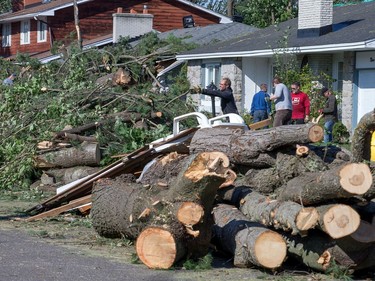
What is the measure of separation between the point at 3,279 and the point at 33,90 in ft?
31.2

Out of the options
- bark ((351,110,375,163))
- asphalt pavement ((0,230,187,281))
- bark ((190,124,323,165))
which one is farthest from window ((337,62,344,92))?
asphalt pavement ((0,230,187,281))

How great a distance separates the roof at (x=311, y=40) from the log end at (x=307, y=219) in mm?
14032

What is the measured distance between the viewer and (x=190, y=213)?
9070 mm

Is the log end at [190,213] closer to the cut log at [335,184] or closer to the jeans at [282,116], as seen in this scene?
the cut log at [335,184]

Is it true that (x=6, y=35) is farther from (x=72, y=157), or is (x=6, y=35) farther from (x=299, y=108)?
(x=72, y=157)

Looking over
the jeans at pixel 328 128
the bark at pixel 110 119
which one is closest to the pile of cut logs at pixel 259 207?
the bark at pixel 110 119

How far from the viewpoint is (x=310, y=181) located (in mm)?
8977

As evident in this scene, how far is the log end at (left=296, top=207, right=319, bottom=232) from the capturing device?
28.2 ft

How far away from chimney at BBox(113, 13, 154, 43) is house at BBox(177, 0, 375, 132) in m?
7.62

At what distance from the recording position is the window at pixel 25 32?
159ft

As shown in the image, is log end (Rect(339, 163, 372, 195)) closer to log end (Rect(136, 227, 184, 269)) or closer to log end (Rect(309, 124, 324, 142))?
log end (Rect(309, 124, 324, 142))

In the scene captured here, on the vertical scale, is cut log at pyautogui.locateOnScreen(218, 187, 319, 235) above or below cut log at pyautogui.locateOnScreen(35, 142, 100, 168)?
above

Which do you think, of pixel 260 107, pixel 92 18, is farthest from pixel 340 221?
pixel 92 18

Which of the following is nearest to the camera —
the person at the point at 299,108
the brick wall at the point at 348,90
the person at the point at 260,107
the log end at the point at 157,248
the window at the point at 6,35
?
the log end at the point at 157,248
